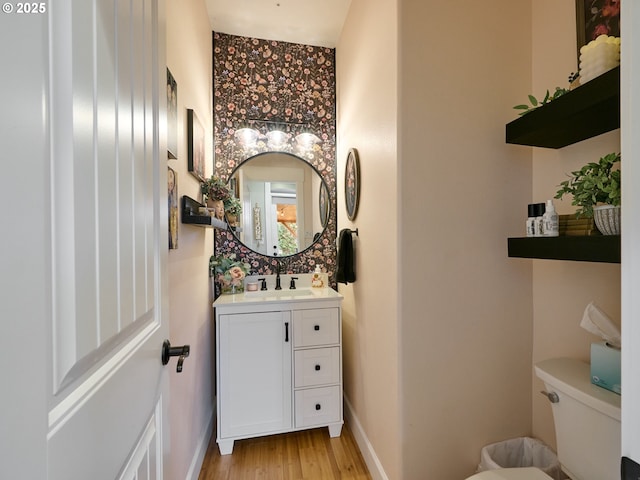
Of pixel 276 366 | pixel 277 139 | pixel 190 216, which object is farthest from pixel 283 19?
pixel 276 366

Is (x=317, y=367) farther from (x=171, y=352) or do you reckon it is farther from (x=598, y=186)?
(x=598, y=186)

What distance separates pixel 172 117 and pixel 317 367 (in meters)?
1.62

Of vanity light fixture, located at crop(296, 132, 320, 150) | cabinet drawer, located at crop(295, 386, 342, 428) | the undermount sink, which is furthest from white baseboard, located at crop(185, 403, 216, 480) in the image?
vanity light fixture, located at crop(296, 132, 320, 150)

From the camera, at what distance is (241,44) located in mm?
2197

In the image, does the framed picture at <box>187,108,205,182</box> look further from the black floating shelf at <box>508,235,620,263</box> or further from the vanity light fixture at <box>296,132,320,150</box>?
the black floating shelf at <box>508,235,620,263</box>

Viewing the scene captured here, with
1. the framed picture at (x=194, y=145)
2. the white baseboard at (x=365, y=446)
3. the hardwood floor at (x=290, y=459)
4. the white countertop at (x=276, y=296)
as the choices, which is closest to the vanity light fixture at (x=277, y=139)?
the framed picture at (x=194, y=145)

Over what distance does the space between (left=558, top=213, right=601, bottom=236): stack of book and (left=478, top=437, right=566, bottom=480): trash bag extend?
102 cm

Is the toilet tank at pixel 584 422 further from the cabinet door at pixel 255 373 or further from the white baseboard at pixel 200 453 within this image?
the white baseboard at pixel 200 453

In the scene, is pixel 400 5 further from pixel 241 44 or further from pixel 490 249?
pixel 241 44

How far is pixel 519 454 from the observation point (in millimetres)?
1350

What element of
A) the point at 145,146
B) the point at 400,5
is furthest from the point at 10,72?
the point at 400,5

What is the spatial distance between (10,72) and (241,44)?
2.35 metres

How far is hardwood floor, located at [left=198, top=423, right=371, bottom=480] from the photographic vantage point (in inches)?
62.0

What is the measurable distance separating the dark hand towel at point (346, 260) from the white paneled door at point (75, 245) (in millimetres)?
1340
